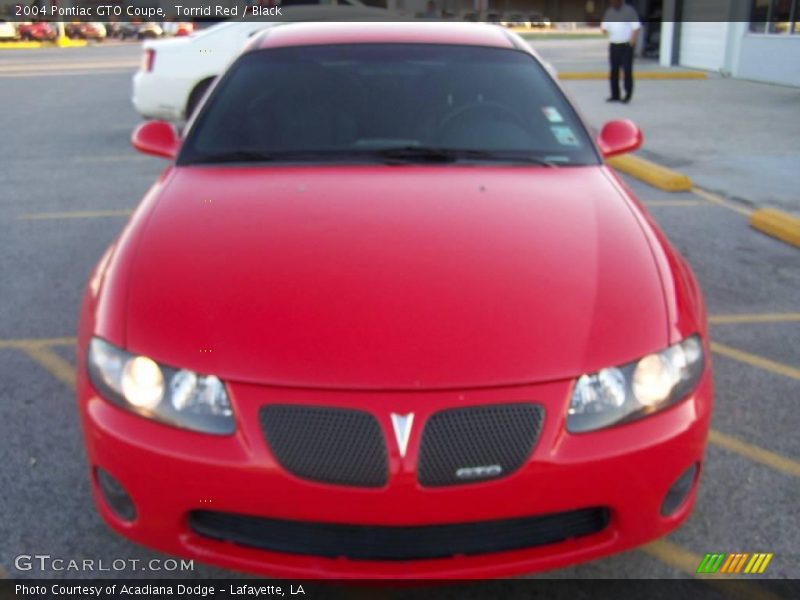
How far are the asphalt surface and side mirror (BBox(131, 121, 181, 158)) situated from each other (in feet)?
3.68

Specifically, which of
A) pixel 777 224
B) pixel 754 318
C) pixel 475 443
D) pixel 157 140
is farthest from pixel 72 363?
pixel 777 224

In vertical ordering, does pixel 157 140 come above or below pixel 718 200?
above

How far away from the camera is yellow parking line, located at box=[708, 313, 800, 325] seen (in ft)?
14.8

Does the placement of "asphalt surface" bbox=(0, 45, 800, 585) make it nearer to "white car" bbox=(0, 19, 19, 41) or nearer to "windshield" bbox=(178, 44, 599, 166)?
"windshield" bbox=(178, 44, 599, 166)

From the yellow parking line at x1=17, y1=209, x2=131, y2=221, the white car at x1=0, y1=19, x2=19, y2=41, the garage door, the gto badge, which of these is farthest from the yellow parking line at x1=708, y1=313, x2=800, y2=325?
the white car at x1=0, y1=19, x2=19, y2=41

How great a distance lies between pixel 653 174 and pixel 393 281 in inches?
236

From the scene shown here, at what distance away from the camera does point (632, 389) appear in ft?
7.16

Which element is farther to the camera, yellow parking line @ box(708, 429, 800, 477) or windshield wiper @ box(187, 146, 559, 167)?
windshield wiper @ box(187, 146, 559, 167)

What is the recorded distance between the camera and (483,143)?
338 centimetres

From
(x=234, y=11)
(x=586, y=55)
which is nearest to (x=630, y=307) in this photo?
(x=234, y=11)

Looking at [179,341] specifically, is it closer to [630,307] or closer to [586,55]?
[630,307]

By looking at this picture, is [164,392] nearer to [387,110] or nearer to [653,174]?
[387,110]

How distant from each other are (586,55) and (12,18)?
131 feet

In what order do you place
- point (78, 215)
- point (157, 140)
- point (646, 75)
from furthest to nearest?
point (646, 75)
point (78, 215)
point (157, 140)
